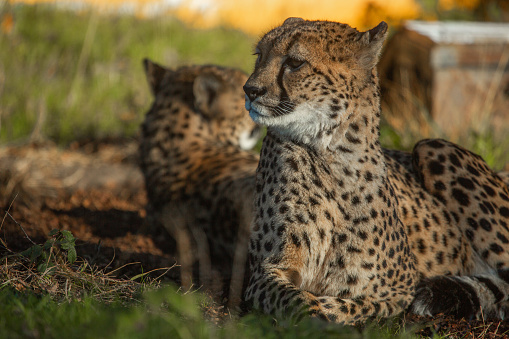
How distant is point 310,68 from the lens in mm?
2621

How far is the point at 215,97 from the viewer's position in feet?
14.7

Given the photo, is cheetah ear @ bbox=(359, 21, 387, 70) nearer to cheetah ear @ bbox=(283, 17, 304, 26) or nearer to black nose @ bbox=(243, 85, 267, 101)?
cheetah ear @ bbox=(283, 17, 304, 26)

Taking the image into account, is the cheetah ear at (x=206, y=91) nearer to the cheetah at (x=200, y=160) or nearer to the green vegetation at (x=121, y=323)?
the cheetah at (x=200, y=160)

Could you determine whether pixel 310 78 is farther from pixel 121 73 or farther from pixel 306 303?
pixel 121 73

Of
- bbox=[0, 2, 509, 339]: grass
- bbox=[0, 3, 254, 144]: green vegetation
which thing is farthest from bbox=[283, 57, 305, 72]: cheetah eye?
bbox=[0, 3, 254, 144]: green vegetation

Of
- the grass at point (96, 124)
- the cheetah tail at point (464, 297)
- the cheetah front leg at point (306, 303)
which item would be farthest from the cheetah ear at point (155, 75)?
the cheetah tail at point (464, 297)

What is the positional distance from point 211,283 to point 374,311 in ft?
2.75

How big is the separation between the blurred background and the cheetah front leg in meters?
2.58

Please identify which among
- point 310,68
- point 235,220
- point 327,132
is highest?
point 310,68

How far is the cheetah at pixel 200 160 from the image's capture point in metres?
3.78

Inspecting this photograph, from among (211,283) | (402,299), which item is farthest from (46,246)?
(402,299)

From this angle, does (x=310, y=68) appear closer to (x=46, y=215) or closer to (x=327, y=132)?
(x=327, y=132)

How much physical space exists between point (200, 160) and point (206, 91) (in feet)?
1.72

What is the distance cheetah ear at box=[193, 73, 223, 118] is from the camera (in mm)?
4415
